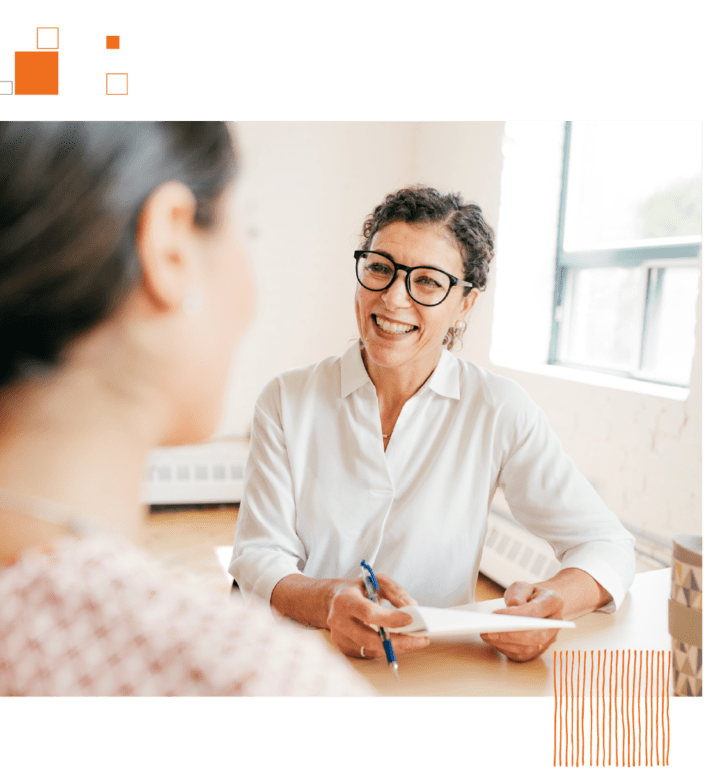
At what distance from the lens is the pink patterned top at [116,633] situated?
483 millimetres

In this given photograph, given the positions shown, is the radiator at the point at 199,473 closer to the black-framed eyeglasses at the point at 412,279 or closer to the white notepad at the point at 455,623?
the black-framed eyeglasses at the point at 412,279

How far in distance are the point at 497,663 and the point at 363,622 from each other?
193 mm

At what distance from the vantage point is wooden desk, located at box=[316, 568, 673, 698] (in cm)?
76

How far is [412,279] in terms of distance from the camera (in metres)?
1.07

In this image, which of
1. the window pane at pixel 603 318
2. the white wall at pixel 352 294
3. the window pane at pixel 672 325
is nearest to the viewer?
the white wall at pixel 352 294

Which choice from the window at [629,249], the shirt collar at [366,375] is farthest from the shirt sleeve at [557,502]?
the window at [629,249]

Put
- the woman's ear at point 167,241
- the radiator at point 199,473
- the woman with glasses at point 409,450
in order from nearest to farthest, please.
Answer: the woman's ear at point 167,241
the woman with glasses at point 409,450
the radiator at point 199,473

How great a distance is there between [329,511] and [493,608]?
1.06ft

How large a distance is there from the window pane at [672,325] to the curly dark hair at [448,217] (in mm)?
725
